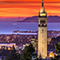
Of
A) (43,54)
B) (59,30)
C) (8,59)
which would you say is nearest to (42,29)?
(43,54)

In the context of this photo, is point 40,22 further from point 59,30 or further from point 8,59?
point 59,30

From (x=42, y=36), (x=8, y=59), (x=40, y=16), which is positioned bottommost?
(x=8, y=59)

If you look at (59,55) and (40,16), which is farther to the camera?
(40,16)

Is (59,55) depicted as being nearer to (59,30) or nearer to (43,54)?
(43,54)

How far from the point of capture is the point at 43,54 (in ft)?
64.9

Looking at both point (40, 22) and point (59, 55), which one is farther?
point (40, 22)

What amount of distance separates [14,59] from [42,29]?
14.0 feet

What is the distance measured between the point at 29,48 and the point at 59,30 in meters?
50.6

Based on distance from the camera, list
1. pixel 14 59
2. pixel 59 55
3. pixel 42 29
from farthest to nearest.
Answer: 1. pixel 42 29
2. pixel 14 59
3. pixel 59 55

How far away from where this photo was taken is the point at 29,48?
496 inches

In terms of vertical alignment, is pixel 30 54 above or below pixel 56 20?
below

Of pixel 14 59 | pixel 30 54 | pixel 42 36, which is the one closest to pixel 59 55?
pixel 30 54

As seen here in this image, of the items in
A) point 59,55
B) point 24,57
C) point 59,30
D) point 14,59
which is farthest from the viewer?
point 59,30

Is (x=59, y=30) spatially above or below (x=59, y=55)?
above
